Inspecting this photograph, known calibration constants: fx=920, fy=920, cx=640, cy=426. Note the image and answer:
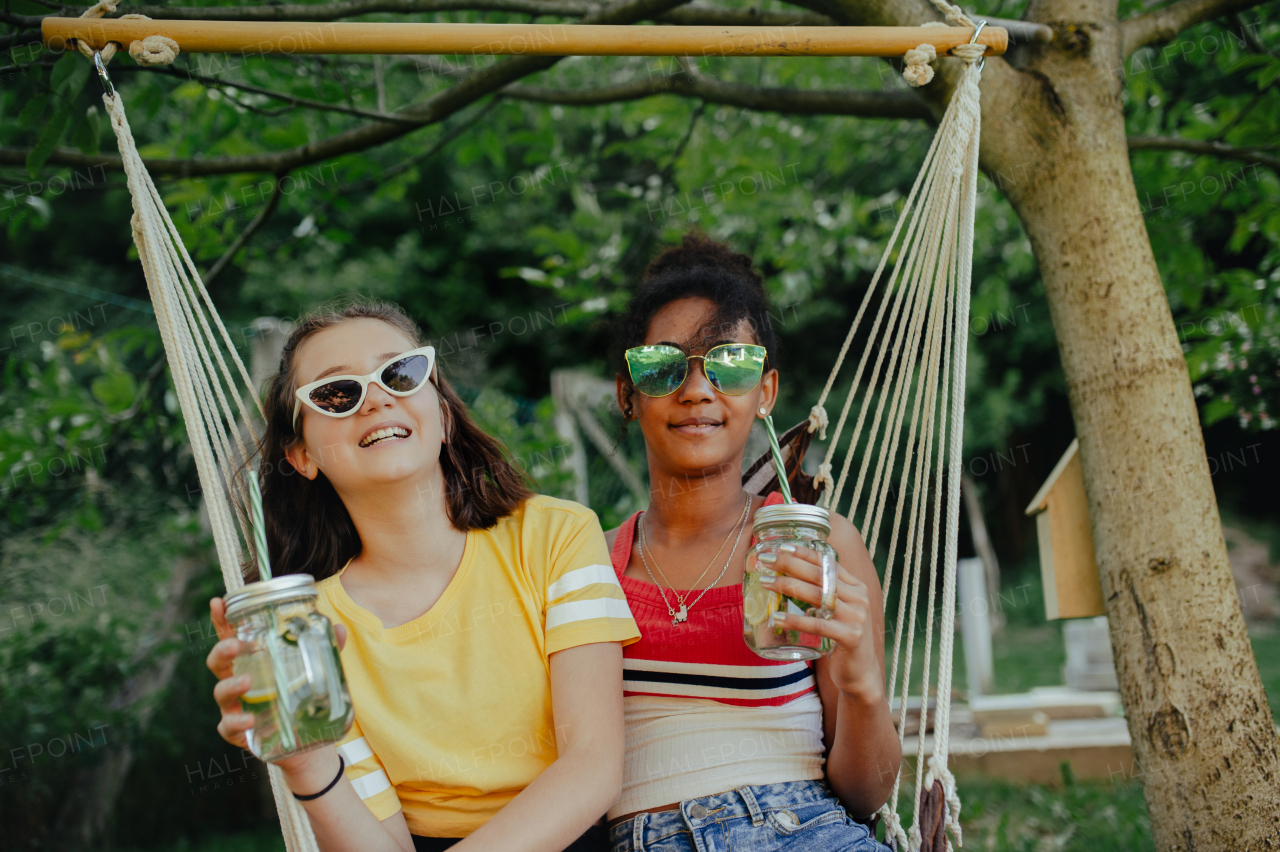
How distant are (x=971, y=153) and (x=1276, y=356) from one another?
1522 mm

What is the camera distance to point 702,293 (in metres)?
1.77

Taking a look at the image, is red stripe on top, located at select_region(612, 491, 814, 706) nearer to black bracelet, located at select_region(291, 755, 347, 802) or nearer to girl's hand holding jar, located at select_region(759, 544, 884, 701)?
girl's hand holding jar, located at select_region(759, 544, 884, 701)

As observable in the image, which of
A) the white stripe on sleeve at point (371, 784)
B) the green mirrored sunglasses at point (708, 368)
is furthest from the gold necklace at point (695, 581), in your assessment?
the white stripe on sleeve at point (371, 784)

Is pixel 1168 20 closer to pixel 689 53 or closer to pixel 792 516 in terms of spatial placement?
pixel 689 53

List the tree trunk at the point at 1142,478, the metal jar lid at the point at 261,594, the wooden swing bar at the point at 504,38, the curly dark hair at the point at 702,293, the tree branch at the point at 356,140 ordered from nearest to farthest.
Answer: the metal jar lid at the point at 261,594 → the wooden swing bar at the point at 504,38 → the tree trunk at the point at 1142,478 → the curly dark hair at the point at 702,293 → the tree branch at the point at 356,140

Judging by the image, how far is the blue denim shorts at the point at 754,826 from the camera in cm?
144

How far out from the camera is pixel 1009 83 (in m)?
1.79

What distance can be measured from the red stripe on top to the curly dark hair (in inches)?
14.0

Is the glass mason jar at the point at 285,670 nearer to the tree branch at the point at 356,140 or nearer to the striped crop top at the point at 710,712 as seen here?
the striped crop top at the point at 710,712

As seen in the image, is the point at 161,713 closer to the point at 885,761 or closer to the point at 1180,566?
the point at 885,761

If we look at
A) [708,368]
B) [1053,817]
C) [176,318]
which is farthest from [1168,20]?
[1053,817]

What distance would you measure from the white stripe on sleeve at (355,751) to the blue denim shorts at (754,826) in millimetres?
449

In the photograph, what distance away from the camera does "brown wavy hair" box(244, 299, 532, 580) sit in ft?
5.19

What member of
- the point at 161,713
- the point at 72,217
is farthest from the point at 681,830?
the point at 72,217
